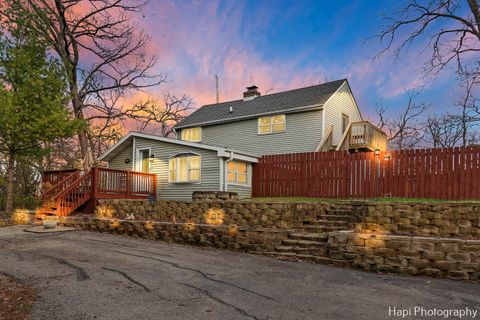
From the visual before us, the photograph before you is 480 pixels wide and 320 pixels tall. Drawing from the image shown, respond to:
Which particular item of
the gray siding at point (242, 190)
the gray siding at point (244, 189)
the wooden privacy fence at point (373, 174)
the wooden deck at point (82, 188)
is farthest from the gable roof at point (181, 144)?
the wooden deck at point (82, 188)

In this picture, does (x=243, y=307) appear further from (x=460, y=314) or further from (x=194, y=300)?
(x=460, y=314)

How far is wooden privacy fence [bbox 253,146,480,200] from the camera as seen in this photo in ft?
41.3

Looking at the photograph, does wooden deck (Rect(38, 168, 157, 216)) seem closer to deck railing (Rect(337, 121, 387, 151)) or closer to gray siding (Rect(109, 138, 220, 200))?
gray siding (Rect(109, 138, 220, 200))

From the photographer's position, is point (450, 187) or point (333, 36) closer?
point (450, 187)

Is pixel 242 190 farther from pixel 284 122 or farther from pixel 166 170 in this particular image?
pixel 284 122

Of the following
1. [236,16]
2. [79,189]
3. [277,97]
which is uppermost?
[236,16]

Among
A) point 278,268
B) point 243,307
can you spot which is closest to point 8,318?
point 243,307

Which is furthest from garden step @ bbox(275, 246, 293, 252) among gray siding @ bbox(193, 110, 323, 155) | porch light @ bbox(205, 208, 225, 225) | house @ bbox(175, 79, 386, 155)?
gray siding @ bbox(193, 110, 323, 155)

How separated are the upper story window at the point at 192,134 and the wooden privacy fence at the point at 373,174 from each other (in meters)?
7.46

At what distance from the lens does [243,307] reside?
469 cm

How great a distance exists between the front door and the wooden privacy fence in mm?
5960

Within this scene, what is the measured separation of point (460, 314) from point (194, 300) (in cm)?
361

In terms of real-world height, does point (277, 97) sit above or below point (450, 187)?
above

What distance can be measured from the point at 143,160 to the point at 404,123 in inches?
Answer: 1099
